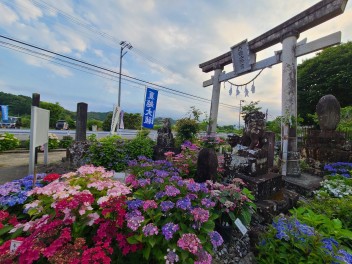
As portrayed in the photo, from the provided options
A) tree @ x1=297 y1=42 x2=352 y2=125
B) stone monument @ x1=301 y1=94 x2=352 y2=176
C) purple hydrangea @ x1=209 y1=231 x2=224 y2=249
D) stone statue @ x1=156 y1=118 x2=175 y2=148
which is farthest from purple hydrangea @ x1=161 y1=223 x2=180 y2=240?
tree @ x1=297 y1=42 x2=352 y2=125

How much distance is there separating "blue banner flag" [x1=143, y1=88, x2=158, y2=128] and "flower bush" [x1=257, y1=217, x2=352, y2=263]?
6489 millimetres

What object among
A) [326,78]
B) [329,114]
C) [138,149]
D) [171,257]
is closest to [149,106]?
[138,149]

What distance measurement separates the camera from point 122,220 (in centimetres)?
144

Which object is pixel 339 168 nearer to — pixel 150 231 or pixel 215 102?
pixel 215 102

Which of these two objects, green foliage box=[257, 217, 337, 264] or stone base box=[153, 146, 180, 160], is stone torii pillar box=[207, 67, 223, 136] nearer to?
stone base box=[153, 146, 180, 160]

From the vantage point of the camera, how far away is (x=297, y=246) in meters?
1.70

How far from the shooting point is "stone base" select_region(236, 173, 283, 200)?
310cm

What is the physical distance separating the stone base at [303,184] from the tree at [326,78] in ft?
47.5

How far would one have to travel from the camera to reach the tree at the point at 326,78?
15602 millimetres

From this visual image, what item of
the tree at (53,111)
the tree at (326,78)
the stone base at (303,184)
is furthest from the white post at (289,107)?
the tree at (53,111)

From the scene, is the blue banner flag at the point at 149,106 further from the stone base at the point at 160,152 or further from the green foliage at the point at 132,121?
the green foliage at the point at 132,121

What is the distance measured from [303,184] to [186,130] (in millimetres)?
4222

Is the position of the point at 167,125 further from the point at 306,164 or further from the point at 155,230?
the point at 155,230

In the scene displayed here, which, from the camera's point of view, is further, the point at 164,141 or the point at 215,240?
the point at 164,141
